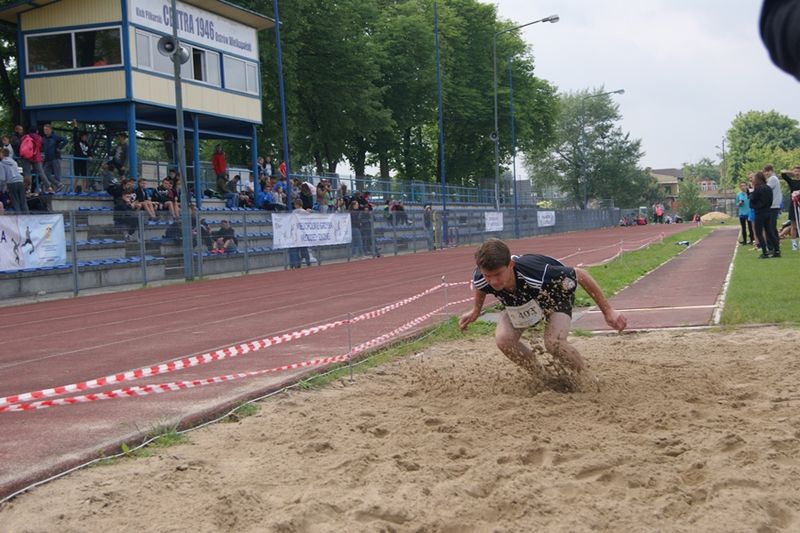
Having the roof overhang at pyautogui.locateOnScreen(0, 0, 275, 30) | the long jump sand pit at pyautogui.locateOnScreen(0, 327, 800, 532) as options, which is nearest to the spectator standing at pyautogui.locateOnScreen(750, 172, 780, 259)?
the long jump sand pit at pyautogui.locateOnScreen(0, 327, 800, 532)

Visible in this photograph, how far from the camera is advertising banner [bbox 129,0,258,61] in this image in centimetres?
2845

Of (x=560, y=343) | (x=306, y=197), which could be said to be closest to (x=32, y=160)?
(x=306, y=197)

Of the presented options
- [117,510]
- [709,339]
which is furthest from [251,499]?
[709,339]

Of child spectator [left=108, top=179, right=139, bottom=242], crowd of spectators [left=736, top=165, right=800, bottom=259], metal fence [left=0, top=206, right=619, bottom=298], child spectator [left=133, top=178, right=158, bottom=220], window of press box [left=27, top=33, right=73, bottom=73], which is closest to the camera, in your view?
crowd of spectators [left=736, top=165, right=800, bottom=259]

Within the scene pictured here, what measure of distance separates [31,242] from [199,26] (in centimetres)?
1525

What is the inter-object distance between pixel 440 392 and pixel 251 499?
281cm

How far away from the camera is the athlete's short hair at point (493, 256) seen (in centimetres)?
617

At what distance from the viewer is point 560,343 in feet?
21.8

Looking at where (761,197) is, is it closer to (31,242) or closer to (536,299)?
(536,299)

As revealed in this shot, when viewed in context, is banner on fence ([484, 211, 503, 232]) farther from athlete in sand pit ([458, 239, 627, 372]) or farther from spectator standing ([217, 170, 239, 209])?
athlete in sand pit ([458, 239, 627, 372])

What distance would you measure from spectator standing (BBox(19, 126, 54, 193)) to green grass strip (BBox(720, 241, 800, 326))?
16.5 m

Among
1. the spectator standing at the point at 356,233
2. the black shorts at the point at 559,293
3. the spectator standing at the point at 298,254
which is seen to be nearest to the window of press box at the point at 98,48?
the spectator standing at the point at 298,254

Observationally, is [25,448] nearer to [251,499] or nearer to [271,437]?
[271,437]

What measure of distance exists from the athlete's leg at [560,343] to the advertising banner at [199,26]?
24.6 metres
